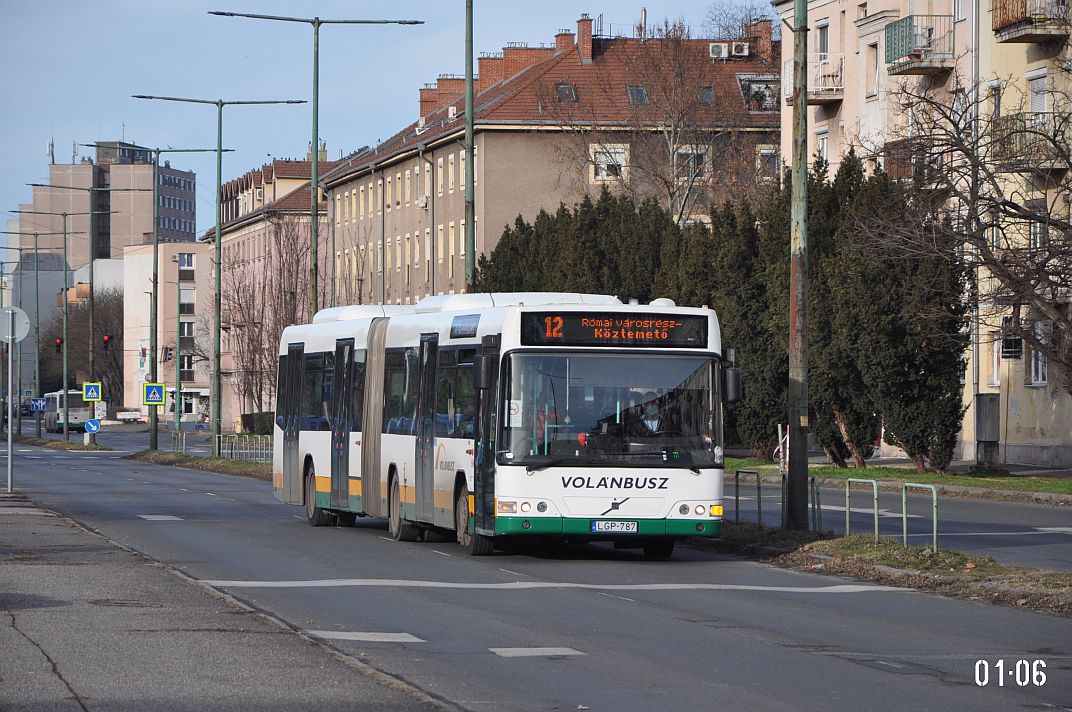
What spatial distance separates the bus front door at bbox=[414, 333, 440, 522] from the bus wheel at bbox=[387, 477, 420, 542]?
0.78 metres

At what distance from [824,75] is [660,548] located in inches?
1689

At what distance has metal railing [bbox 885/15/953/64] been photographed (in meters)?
53.8

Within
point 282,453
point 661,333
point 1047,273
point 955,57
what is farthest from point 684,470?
point 955,57

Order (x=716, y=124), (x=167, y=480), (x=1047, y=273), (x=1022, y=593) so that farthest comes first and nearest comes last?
(x=716, y=124) → (x=167, y=480) → (x=1047, y=273) → (x=1022, y=593)

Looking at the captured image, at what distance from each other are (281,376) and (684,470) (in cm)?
1195

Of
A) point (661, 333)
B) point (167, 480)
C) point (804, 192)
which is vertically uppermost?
point (804, 192)

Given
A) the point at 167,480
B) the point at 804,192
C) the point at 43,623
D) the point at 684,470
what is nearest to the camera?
the point at 43,623

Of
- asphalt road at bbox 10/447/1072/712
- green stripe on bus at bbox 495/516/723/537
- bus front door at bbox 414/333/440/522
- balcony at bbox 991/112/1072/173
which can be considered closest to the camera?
asphalt road at bbox 10/447/1072/712

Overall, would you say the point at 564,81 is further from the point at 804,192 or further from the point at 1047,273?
the point at 804,192

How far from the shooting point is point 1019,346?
5019cm

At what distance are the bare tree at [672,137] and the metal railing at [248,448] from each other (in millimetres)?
15864

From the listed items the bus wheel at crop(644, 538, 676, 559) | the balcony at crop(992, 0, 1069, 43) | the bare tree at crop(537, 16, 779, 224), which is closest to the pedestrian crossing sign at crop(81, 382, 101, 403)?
the bare tree at crop(537, 16, 779, 224)

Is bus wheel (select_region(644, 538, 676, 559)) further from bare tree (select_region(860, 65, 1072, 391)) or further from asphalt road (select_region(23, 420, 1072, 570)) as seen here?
bare tree (select_region(860, 65, 1072, 391))
